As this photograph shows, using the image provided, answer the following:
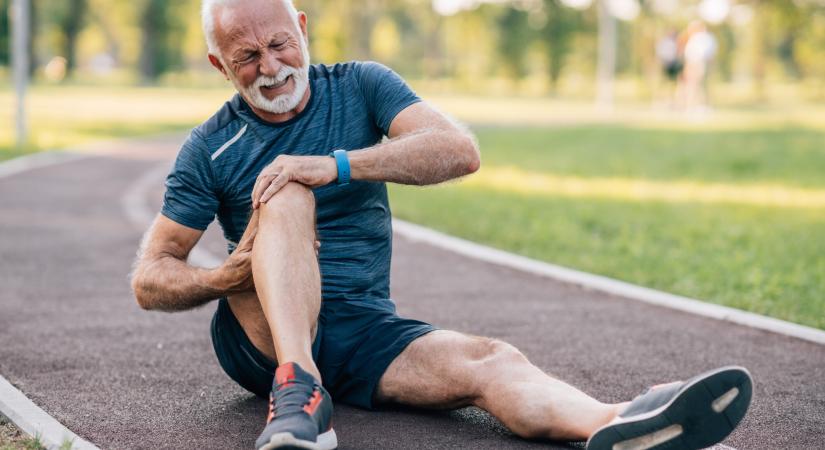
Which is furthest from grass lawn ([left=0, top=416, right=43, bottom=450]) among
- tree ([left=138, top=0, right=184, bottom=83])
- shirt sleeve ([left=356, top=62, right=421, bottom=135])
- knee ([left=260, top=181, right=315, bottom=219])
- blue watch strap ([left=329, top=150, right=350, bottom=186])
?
tree ([left=138, top=0, right=184, bottom=83])

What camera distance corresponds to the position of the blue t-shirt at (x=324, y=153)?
414cm

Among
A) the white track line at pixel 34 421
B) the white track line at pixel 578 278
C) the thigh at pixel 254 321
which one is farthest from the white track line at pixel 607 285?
the white track line at pixel 34 421

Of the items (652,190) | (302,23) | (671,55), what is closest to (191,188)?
(302,23)

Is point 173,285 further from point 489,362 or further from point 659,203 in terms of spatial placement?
point 659,203

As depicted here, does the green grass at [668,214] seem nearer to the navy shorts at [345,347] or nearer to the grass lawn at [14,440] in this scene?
the navy shorts at [345,347]

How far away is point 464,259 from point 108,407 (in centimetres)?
416

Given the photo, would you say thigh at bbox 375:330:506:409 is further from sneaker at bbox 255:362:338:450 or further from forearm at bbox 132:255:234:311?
forearm at bbox 132:255:234:311

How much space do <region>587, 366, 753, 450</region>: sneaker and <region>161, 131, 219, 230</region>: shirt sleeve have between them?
179 cm

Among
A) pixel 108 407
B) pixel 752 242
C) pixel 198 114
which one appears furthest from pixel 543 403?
pixel 198 114

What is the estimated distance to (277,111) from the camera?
414cm

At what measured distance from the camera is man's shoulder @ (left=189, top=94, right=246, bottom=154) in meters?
4.16

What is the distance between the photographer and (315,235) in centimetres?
385

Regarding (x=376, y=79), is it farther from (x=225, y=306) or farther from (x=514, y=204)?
(x=514, y=204)

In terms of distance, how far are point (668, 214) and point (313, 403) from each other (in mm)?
7479
